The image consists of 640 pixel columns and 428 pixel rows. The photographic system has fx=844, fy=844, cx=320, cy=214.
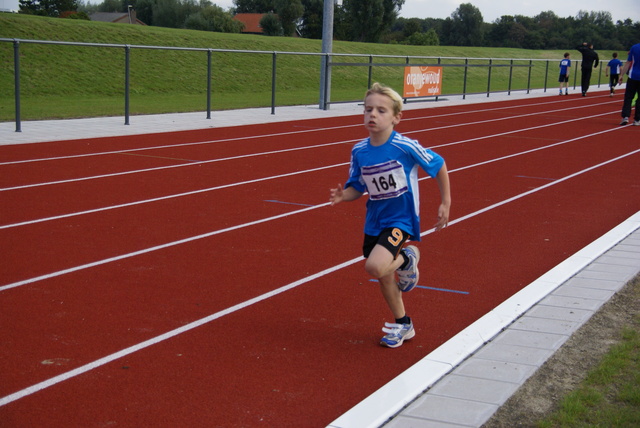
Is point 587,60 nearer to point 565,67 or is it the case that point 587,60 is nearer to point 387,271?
point 565,67

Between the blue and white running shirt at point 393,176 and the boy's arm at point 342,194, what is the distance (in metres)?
0.09

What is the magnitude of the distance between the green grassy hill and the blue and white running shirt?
1440cm

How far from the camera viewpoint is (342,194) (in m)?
4.83

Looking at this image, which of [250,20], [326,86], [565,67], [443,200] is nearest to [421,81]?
[326,86]

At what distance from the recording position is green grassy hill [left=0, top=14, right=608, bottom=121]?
947 inches

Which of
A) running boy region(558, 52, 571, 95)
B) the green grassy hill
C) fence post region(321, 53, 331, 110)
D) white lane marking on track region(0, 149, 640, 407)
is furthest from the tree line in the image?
white lane marking on track region(0, 149, 640, 407)

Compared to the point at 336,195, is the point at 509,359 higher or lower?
lower

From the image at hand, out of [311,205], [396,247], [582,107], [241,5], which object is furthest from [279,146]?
[241,5]

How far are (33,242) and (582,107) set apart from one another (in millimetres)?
22252

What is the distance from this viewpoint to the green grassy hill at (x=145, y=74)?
78.9 ft

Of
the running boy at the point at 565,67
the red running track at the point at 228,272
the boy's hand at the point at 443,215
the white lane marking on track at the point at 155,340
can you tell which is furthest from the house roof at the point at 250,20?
the boy's hand at the point at 443,215

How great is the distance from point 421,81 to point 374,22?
6657cm

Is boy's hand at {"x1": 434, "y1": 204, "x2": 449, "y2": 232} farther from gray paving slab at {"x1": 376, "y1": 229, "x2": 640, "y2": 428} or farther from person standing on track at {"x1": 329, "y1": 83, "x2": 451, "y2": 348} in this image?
gray paving slab at {"x1": 376, "y1": 229, "x2": 640, "y2": 428}

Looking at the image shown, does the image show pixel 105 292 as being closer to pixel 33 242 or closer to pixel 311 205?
pixel 33 242
